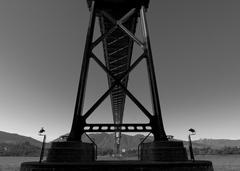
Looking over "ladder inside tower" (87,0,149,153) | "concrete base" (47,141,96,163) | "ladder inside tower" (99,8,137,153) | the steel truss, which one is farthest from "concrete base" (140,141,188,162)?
"ladder inside tower" (99,8,137,153)

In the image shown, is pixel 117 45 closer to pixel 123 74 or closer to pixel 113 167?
pixel 123 74

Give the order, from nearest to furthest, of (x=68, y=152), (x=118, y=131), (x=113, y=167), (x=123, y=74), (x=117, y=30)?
1. (x=113, y=167)
2. (x=68, y=152)
3. (x=118, y=131)
4. (x=123, y=74)
5. (x=117, y=30)

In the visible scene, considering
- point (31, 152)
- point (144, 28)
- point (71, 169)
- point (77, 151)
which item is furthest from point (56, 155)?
point (31, 152)

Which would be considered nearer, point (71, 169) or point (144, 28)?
point (71, 169)

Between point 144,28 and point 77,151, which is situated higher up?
point 144,28

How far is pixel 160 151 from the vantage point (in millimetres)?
7543

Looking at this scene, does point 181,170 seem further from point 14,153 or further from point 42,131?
point 14,153

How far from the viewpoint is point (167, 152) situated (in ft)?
24.3

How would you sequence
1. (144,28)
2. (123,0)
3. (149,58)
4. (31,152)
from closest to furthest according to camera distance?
(149,58) < (144,28) < (123,0) < (31,152)

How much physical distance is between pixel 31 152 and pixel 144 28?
618 ft

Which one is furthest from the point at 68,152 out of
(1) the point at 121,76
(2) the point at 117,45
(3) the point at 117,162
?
(2) the point at 117,45

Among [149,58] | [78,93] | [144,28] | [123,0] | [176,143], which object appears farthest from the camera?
[123,0]

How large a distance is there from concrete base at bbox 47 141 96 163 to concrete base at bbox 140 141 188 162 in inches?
100

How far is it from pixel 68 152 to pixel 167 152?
3636 mm
